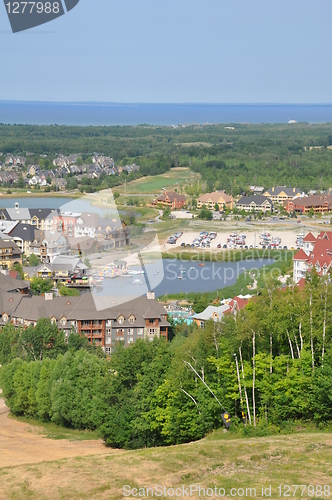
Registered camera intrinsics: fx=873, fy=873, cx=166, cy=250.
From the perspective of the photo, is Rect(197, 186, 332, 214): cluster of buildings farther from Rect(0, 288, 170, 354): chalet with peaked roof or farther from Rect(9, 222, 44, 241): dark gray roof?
Rect(0, 288, 170, 354): chalet with peaked roof

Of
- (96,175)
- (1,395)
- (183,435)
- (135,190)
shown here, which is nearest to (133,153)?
(96,175)

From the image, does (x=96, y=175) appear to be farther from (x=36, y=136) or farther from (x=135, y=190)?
(x=36, y=136)

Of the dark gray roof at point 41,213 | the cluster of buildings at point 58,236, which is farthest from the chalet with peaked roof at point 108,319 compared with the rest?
the dark gray roof at point 41,213

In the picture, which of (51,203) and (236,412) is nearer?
(236,412)

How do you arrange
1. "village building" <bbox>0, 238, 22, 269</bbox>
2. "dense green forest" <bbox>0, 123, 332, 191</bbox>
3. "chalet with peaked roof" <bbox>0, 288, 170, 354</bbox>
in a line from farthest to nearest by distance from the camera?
"dense green forest" <bbox>0, 123, 332, 191</bbox>, "village building" <bbox>0, 238, 22, 269</bbox>, "chalet with peaked roof" <bbox>0, 288, 170, 354</bbox>

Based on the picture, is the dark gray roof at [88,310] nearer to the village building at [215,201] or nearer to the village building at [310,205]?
the village building at [310,205]

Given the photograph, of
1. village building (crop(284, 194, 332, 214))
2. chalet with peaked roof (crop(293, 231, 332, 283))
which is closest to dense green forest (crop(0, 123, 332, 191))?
village building (crop(284, 194, 332, 214))
